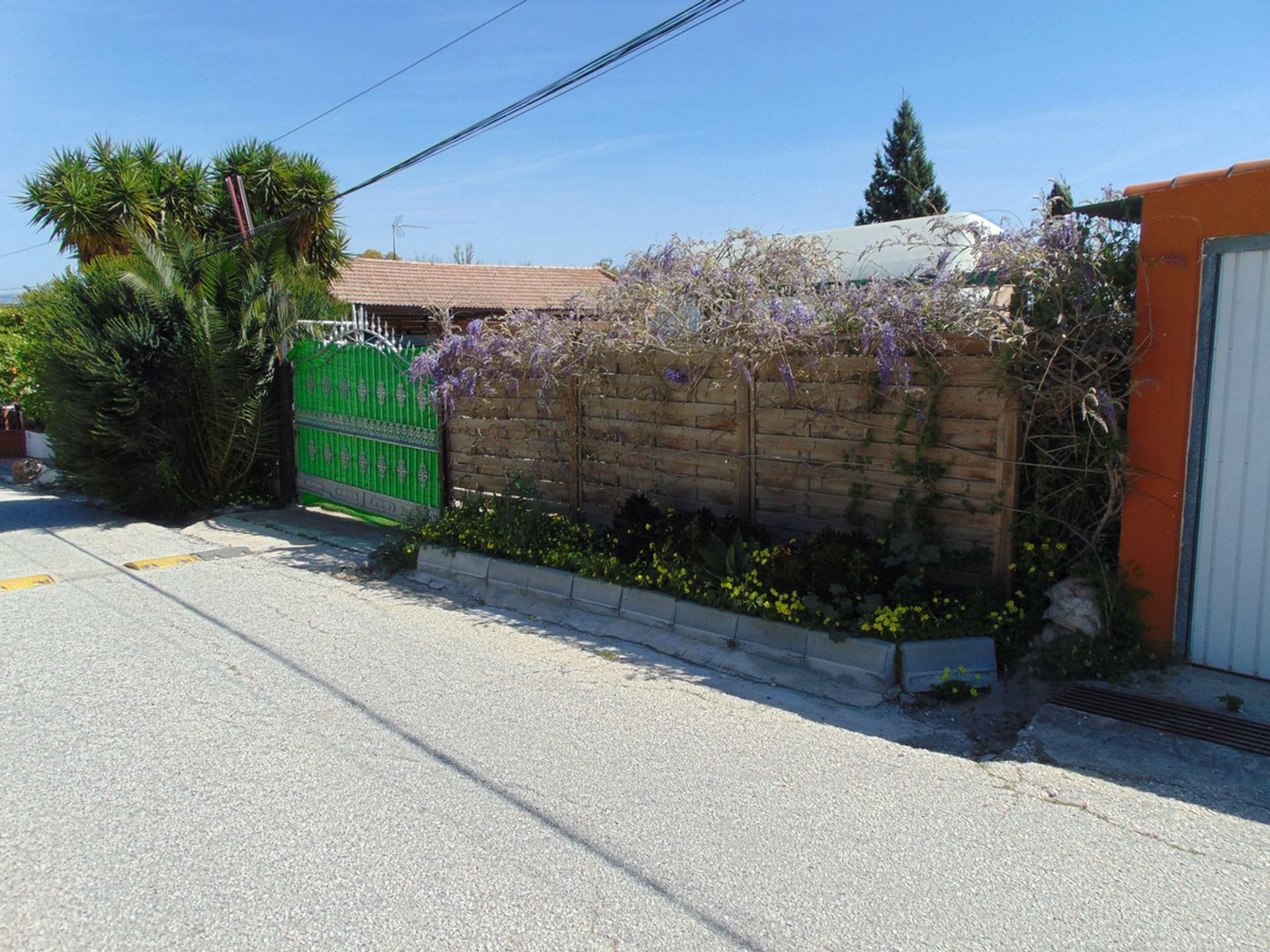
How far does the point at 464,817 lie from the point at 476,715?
3.96ft

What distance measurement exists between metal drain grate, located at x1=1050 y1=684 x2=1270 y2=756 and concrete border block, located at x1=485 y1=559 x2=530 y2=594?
13.6 ft

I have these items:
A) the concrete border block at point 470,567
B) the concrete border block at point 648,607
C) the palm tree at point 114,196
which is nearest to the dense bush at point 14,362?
the palm tree at point 114,196

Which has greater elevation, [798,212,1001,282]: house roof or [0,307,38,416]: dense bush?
[798,212,1001,282]: house roof

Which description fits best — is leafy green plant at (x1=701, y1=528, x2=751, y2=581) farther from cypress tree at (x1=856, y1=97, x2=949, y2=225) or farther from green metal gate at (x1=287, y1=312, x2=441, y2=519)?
cypress tree at (x1=856, y1=97, x2=949, y2=225)

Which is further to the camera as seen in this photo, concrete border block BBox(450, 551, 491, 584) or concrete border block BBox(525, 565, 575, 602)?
concrete border block BBox(450, 551, 491, 584)

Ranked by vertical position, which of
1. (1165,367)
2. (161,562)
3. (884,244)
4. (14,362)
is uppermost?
(884,244)

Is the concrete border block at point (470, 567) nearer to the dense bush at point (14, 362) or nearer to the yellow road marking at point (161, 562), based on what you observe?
the yellow road marking at point (161, 562)

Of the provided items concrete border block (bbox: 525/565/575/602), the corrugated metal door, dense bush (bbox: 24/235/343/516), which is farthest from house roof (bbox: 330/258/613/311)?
the corrugated metal door

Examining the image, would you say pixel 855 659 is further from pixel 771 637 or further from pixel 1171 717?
pixel 1171 717

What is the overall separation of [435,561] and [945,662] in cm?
476

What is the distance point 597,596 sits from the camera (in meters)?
7.09

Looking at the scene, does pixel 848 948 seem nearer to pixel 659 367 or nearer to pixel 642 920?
pixel 642 920

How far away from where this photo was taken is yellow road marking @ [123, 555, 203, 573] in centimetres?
930

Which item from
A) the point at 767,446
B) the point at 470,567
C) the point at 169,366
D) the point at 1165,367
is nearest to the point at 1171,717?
the point at 1165,367
